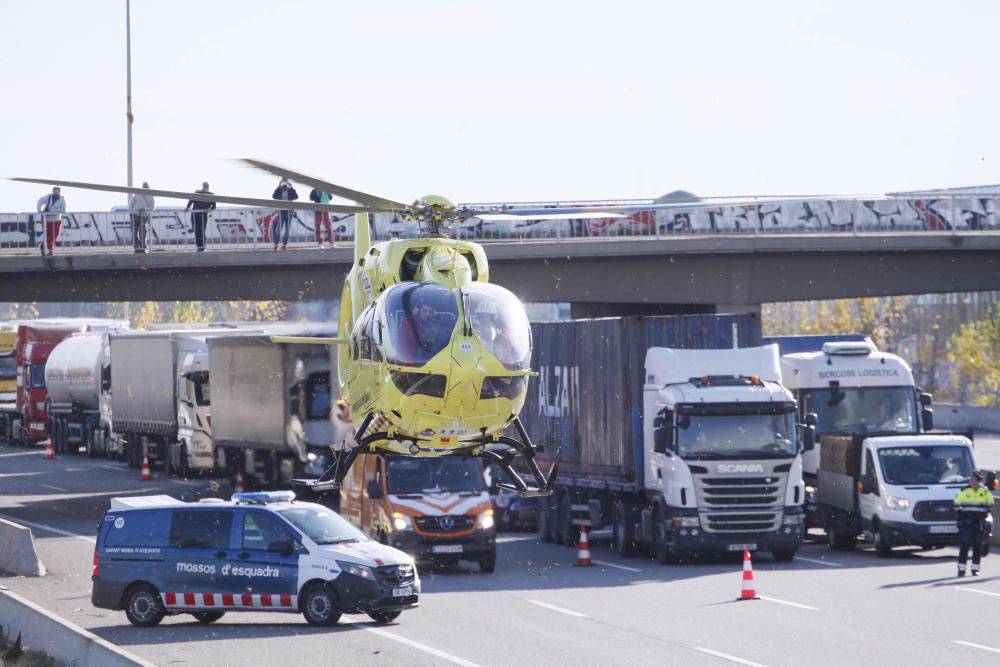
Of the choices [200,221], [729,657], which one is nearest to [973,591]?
[729,657]

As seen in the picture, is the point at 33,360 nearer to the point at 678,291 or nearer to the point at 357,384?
the point at 678,291

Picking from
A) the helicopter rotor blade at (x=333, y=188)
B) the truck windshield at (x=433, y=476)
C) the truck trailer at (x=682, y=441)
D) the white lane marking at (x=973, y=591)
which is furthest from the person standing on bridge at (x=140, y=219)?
the helicopter rotor blade at (x=333, y=188)

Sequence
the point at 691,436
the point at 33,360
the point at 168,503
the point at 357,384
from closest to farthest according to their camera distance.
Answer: the point at 357,384, the point at 168,503, the point at 691,436, the point at 33,360

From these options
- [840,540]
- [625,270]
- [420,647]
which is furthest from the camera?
[625,270]

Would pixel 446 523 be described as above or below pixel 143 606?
above

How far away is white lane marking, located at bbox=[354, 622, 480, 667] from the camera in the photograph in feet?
61.8

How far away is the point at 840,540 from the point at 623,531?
4.22 meters

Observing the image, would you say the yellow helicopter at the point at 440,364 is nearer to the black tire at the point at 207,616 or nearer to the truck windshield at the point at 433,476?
the black tire at the point at 207,616

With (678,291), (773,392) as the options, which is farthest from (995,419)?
(773,392)

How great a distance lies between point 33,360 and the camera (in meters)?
65.5

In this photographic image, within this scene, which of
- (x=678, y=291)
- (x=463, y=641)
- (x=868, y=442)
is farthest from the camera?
(x=678, y=291)

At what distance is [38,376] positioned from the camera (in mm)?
65312

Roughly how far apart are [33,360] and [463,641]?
48.4 meters

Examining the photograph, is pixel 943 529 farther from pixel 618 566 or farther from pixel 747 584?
pixel 747 584
